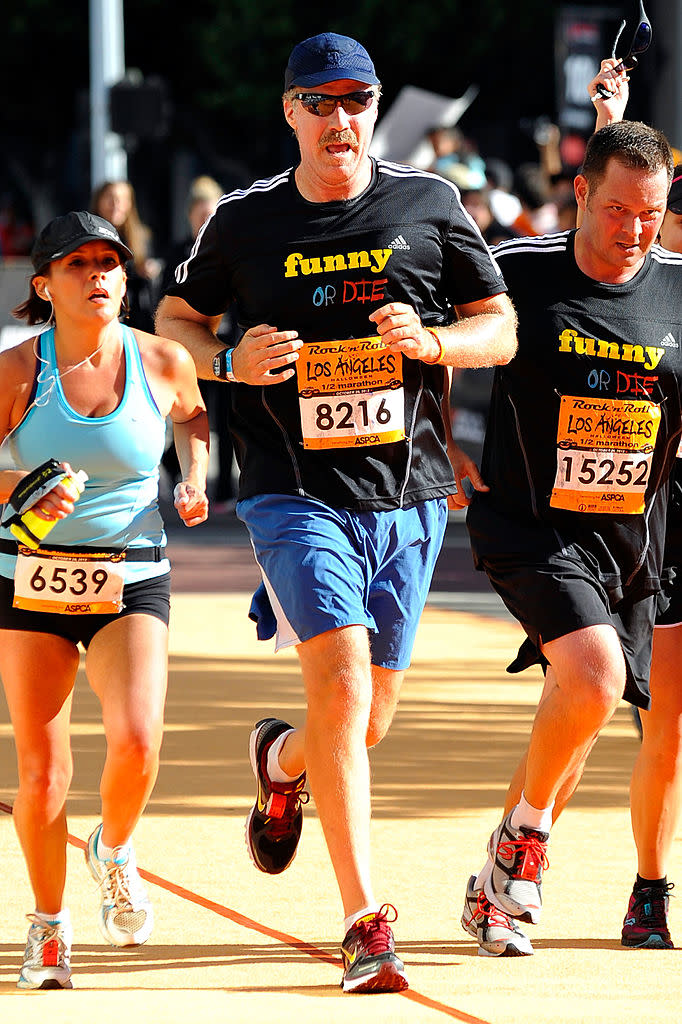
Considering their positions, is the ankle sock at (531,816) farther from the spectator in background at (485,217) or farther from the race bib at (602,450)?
the spectator in background at (485,217)

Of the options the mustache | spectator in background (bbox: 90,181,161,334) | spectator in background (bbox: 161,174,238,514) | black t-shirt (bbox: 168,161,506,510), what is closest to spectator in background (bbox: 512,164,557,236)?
spectator in background (bbox: 161,174,238,514)

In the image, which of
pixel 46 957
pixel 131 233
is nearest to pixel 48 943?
pixel 46 957

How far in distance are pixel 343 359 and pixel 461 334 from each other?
31 centimetres

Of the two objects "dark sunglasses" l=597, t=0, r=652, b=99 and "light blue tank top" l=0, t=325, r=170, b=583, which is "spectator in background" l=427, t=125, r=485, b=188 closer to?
"dark sunglasses" l=597, t=0, r=652, b=99

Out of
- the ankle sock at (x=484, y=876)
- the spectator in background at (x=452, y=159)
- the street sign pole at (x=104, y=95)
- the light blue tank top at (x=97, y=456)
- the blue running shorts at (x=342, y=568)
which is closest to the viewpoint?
→ the light blue tank top at (x=97, y=456)

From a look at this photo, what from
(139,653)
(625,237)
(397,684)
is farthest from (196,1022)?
(625,237)

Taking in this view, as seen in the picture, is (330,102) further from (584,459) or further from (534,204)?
(534,204)

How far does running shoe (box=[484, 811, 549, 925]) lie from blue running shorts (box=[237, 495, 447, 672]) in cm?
57

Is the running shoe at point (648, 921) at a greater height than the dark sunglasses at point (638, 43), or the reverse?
the dark sunglasses at point (638, 43)

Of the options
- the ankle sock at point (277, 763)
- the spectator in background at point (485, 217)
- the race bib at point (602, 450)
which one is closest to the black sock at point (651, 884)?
the race bib at point (602, 450)

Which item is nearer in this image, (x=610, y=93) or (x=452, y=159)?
(x=610, y=93)

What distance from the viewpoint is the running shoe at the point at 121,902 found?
5.38 metres

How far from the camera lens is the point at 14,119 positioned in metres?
38.2

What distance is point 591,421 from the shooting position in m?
5.57
